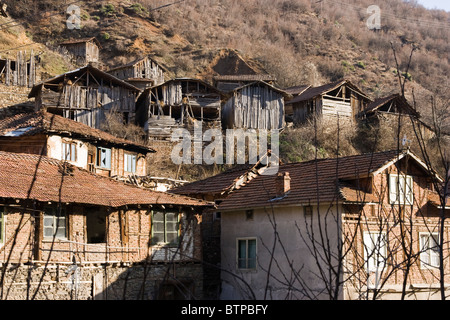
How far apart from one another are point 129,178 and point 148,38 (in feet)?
144

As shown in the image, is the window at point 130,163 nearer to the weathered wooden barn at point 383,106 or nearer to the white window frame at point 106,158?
the white window frame at point 106,158

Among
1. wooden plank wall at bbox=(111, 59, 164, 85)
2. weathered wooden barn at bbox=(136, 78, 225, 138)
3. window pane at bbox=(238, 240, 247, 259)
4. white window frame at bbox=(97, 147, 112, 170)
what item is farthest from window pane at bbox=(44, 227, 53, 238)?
wooden plank wall at bbox=(111, 59, 164, 85)

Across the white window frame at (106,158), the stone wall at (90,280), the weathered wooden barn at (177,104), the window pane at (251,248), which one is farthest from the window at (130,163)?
the window pane at (251,248)

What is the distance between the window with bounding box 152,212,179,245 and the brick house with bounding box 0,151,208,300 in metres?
0.04

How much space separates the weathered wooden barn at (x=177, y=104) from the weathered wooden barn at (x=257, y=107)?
46.5 inches

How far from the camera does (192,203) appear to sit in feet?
74.0

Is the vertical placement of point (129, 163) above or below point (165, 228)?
above

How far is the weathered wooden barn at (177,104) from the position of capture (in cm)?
4153

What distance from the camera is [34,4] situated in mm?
73062

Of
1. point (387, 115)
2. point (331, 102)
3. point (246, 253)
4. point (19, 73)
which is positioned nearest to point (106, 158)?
point (246, 253)

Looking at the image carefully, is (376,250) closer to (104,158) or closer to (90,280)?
(90,280)

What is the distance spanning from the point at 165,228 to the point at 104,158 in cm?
965

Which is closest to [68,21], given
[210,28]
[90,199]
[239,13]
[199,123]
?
[210,28]

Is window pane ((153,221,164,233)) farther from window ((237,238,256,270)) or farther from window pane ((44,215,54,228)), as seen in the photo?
window pane ((44,215,54,228))
